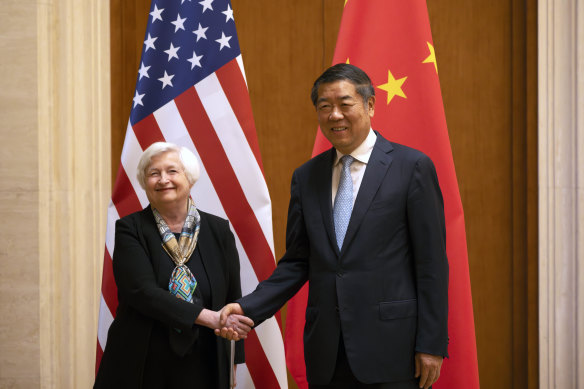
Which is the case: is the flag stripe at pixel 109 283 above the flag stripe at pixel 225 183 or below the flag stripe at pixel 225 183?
below

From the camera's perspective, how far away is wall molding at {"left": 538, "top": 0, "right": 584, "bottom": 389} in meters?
3.23

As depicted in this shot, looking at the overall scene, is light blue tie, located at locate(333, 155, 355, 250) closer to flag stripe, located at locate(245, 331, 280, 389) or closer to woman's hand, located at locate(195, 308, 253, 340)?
woman's hand, located at locate(195, 308, 253, 340)

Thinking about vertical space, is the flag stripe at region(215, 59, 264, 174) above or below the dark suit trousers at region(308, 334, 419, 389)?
above

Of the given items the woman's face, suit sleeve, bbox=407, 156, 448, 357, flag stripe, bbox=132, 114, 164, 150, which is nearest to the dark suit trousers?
suit sleeve, bbox=407, 156, 448, 357

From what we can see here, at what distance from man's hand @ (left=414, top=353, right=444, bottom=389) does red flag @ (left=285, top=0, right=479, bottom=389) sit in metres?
0.54

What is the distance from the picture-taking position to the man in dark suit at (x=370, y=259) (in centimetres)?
188

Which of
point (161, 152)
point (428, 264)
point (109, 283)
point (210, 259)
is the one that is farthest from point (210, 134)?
point (428, 264)

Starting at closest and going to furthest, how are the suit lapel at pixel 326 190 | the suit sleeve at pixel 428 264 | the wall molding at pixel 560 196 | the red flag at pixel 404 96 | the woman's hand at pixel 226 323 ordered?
the suit sleeve at pixel 428 264
the suit lapel at pixel 326 190
the woman's hand at pixel 226 323
the red flag at pixel 404 96
the wall molding at pixel 560 196

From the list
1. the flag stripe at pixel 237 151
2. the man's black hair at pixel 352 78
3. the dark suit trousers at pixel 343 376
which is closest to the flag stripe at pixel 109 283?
the flag stripe at pixel 237 151

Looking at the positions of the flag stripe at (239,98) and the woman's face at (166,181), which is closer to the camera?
the woman's face at (166,181)

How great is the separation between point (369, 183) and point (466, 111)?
1856mm

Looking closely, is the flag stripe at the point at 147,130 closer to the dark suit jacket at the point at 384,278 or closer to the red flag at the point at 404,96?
the red flag at the point at 404,96

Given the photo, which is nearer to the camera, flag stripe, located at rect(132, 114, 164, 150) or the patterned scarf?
the patterned scarf

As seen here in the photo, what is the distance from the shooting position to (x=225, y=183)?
267 cm
